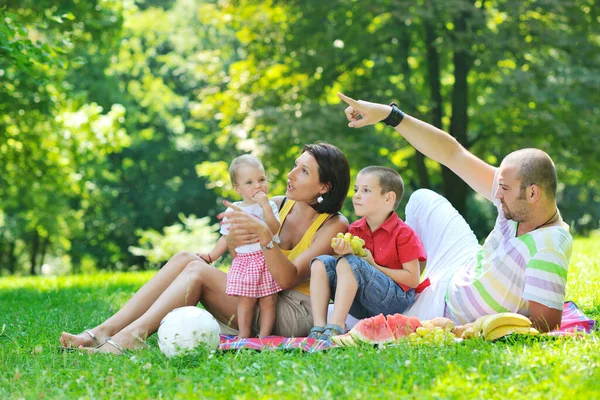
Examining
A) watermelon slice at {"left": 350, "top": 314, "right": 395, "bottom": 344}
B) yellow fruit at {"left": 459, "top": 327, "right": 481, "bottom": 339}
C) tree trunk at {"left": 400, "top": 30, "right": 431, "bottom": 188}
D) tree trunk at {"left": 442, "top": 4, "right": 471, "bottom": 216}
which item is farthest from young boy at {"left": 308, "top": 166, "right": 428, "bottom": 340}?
tree trunk at {"left": 442, "top": 4, "right": 471, "bottom": 216}

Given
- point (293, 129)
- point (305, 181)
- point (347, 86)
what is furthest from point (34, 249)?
point (305, 181)

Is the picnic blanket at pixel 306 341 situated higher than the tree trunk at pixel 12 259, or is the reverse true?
the picnic blanket at pixel 306 341

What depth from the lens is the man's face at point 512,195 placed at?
406 centimetres

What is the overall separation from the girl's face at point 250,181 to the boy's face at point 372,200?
621 mm

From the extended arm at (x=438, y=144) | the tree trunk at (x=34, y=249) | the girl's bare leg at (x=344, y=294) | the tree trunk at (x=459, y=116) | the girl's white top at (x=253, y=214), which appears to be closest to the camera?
the girl's bare leg at (x=344, y=294)

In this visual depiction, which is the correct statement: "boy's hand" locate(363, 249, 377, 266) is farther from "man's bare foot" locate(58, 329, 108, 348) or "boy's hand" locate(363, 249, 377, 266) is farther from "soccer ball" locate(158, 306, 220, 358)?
"man's bare foot" locate(58, 329, 108, 348)

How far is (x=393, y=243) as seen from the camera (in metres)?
4.56

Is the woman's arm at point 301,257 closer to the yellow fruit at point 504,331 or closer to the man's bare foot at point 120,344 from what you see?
the man's bare foot at point 120,344

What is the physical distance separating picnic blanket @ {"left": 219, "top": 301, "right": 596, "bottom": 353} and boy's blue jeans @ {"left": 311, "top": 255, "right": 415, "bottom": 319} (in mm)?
449

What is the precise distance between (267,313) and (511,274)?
153 centimetres

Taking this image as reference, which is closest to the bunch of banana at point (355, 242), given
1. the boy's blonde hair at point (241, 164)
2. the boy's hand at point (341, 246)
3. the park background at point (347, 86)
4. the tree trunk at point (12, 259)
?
the boy's hand at point (341, 246)

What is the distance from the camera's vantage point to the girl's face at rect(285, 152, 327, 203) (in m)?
4.79

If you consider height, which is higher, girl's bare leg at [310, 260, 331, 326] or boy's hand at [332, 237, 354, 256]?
boy's hand at [332, 237, 354, 256]

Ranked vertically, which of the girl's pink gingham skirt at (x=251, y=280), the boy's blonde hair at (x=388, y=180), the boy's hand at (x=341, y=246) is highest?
the boy's blonde hair at (x=388, y=180)
